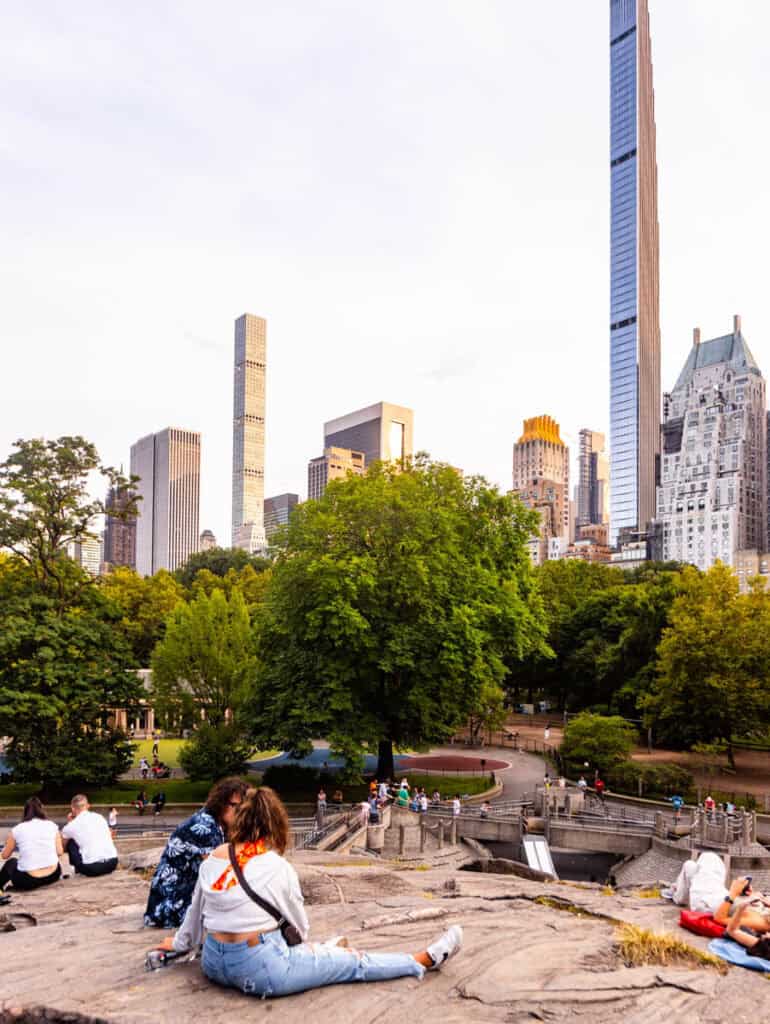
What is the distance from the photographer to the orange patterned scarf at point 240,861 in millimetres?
6102

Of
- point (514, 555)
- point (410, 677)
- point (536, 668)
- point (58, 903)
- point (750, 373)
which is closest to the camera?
point (58, 903)

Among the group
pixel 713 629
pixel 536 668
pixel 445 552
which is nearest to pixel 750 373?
pixel 536 668

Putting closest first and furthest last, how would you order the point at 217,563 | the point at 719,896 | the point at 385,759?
the point at 719,896, the point at 385,759, the point at 217,563

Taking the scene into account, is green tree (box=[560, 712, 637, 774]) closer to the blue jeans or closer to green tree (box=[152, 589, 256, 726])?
green tree (box=[152, 589, 256, 726])

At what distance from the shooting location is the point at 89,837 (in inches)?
458

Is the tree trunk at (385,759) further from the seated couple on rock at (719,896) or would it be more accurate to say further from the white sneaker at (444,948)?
the white sneaker at (444,948)

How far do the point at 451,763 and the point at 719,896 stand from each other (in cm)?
4257

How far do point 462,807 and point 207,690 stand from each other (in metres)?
14.6

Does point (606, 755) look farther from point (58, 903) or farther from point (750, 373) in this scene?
point (750, 373)

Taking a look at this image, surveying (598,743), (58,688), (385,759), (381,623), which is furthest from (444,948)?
(598,743)

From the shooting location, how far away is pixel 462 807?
34.9 m

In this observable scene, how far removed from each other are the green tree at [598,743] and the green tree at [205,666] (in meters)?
17.5

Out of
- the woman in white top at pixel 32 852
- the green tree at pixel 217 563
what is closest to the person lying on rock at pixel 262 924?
the woman in white top at pixel 32 852

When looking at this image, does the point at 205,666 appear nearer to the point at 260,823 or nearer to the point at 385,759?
the point at 385,759
